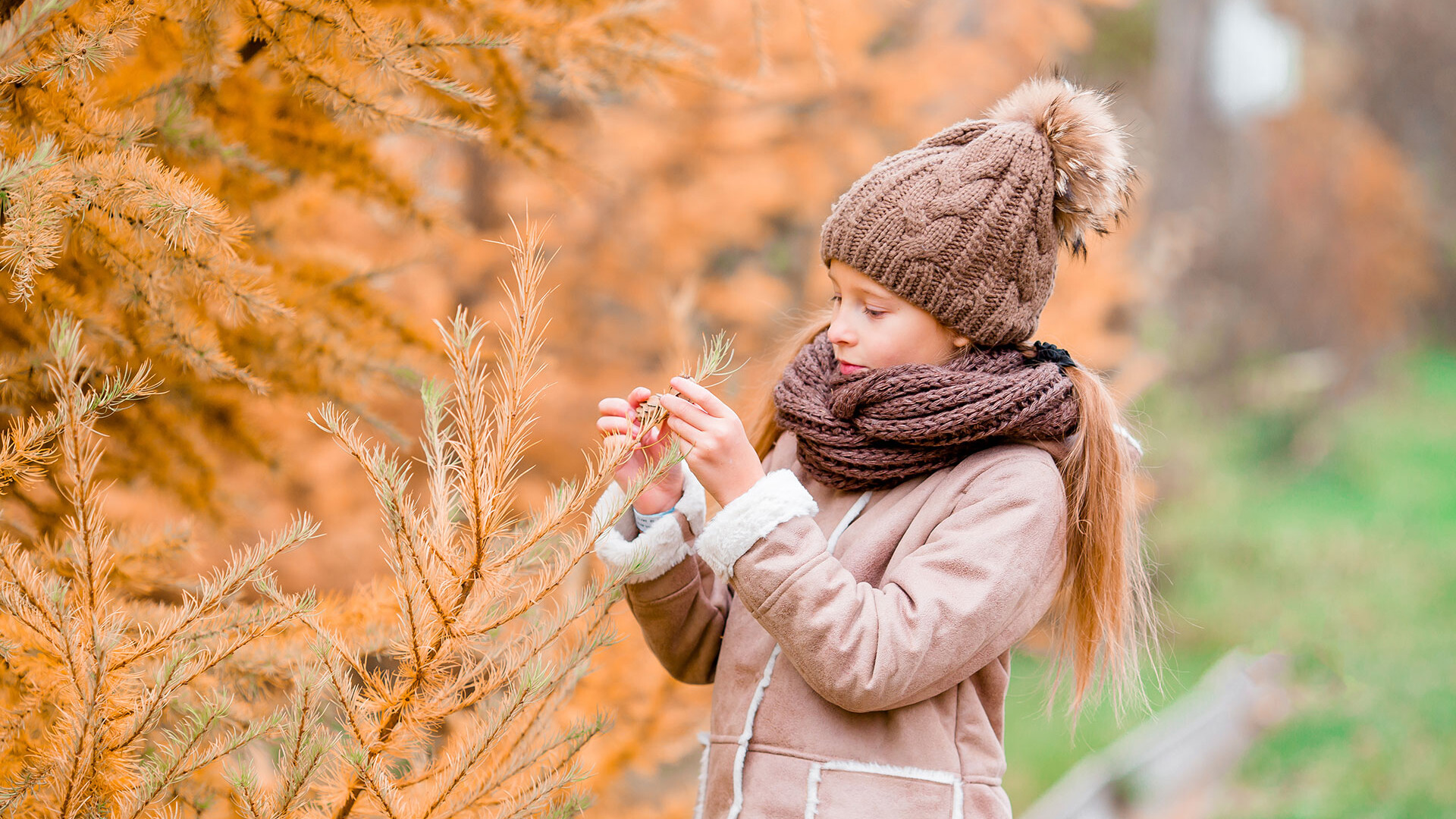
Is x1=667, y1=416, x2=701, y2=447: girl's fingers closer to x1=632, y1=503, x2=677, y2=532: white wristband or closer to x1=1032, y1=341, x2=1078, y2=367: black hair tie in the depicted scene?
x1=632, y1=503, x2=677, y2=532: white wristband

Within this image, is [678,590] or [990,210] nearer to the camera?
[990,210]

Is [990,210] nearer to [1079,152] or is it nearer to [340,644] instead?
[1079,152]

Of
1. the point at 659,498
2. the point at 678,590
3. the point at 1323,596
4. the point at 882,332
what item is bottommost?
the point at 678,590

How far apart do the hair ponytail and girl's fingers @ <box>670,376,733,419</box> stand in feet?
1.63

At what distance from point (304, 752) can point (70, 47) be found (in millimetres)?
727

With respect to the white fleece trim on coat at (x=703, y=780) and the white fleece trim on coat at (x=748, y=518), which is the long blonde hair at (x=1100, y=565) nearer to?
the white fleece trim on coat at (x=748, y=518)

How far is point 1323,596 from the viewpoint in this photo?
7.85 m

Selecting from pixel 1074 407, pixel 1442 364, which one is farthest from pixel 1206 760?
pixel 1442 364

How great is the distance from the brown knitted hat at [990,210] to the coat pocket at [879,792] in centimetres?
58

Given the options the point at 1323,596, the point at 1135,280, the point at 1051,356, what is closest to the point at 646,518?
the point at 1051,356

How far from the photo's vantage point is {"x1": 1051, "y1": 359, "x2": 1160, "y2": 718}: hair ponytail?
141 centimetres

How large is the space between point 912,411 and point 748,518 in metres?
0.26

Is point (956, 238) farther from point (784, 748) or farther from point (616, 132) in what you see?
point (616, 132)

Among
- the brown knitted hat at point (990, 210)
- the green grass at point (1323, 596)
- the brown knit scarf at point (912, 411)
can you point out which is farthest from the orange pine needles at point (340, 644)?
the green grass at point (1323, 596)
